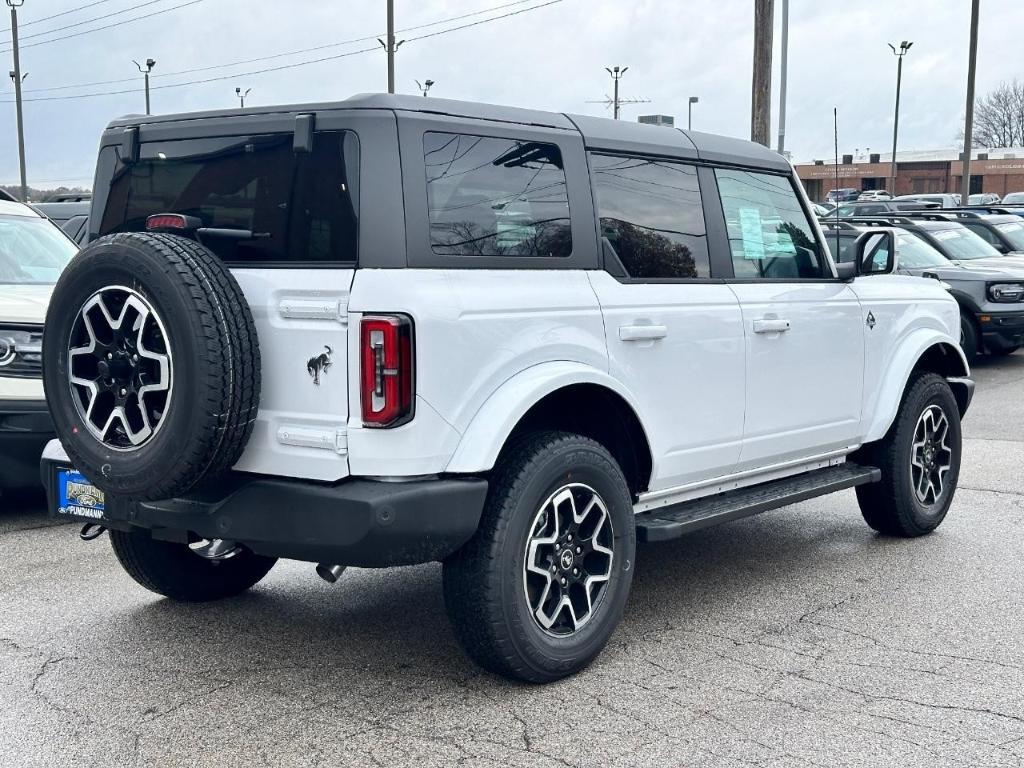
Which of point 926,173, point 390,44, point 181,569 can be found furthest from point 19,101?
point 926,173

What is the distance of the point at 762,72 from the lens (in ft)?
54.7

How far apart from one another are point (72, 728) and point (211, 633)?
993 mm

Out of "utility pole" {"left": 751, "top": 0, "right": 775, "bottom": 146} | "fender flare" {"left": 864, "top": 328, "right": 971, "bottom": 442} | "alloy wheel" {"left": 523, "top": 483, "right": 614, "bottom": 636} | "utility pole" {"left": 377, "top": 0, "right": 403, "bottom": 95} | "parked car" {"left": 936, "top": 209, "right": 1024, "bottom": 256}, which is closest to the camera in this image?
"alloy wheel" {"left": 523, "top": 483, "right": 614, "bottom": 636}

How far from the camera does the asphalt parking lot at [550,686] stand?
375 cm

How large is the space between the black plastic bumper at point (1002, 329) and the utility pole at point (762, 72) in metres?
4.09

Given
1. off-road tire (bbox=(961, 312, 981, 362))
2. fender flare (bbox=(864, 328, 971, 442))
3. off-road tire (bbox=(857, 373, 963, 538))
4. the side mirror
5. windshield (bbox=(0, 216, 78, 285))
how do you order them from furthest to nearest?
off-road tire (bbox=(961, 312, 981, 362)) < windshield (bbox=(0, 216, 78, 285)) < off-road tire (bbox=(857, 373, 963, 538)) < fender flare (bbox=(864, 328, 971, 442)) < the side mirror

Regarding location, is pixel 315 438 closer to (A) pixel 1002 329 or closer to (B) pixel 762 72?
(A) pixel 1002 329

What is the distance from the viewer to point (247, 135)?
13.7ft

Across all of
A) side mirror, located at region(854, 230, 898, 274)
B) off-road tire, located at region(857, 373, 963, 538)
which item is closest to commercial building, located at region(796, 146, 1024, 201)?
off-road tire, located at region(857, 373, 963, 538)

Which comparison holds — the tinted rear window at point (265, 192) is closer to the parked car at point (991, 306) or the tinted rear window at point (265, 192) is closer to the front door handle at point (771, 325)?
the front door handle at point (771, 325)

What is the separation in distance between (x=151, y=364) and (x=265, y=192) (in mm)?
711

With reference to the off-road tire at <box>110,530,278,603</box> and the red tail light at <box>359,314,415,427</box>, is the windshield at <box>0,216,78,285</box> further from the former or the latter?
the red tail light at <box>359,314,415,427</box>

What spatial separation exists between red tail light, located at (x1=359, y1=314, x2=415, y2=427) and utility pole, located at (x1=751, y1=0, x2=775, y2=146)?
13630mm

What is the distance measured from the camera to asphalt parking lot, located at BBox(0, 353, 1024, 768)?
3748 mm
